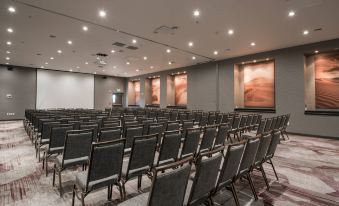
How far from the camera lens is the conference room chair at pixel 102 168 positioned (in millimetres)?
2193

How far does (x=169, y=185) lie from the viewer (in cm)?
152

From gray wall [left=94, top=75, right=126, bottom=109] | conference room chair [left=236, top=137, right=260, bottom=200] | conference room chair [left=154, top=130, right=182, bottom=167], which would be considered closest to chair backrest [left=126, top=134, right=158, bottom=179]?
conference room chair [left=154, top=130, right=182, bottom=167]

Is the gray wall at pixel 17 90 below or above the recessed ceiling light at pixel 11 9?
below

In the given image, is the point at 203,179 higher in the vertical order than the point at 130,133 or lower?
lower

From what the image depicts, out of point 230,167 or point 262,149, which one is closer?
point 230,167

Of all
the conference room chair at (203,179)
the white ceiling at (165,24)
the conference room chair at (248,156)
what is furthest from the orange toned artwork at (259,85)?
the conference room chair at (203,179)

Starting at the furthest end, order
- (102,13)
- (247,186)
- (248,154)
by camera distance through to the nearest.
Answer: (102,13) → (247,186) → (248,154)

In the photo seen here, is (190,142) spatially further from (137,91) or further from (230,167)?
(137,91)

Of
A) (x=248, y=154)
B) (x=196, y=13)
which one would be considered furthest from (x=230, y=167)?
(x=196, y=13)

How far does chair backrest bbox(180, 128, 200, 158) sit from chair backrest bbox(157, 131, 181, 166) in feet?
0.62

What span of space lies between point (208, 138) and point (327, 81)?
28.2 ft

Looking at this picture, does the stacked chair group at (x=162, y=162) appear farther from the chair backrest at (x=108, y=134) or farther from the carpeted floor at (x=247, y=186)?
the carpeted floor at (x=247, y=186)

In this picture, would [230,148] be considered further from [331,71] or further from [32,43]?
[32,43]

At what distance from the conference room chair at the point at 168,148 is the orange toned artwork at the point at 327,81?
368 inches
